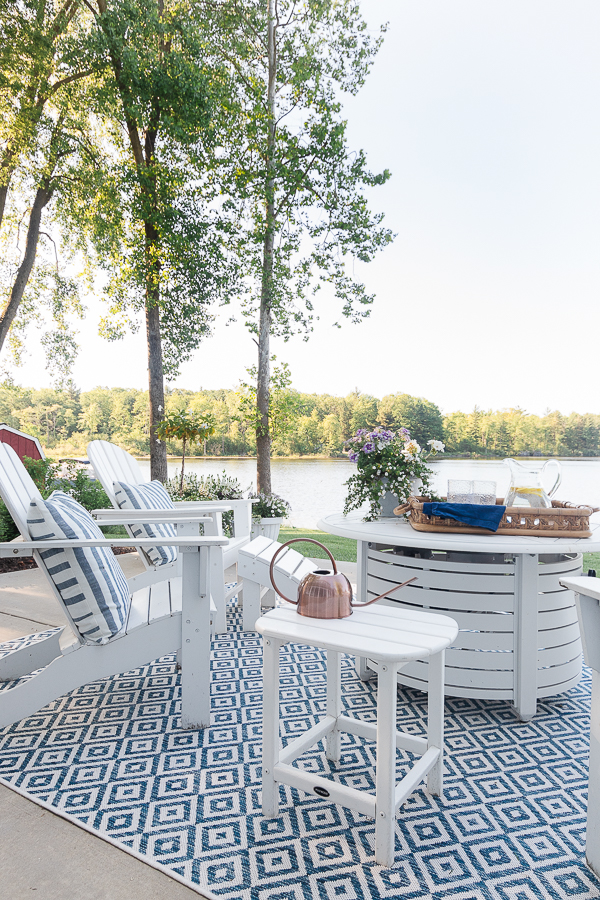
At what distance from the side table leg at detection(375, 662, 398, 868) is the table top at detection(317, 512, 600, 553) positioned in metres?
0.80

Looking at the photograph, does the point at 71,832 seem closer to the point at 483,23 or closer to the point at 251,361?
the point at 251,361

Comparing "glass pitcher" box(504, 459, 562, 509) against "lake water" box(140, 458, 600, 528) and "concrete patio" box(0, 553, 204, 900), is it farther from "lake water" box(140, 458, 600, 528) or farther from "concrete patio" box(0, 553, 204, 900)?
"lake water" box(140, 458, 600, 528)

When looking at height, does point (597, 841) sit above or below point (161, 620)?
below

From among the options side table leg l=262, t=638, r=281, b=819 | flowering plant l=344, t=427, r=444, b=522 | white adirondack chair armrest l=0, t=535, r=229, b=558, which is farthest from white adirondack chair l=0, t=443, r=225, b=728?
flowering plant l=344, t=427, r=444, b=522

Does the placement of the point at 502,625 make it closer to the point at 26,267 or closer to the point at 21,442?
the point at 21,442

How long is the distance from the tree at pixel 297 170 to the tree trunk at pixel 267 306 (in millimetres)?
12

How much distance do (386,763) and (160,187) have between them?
6465 mm

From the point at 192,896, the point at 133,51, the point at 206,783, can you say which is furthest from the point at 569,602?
the point at 133,51

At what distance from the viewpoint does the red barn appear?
7.09 m

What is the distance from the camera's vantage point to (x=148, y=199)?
6.27 metres

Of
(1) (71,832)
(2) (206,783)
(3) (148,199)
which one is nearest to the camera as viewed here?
(1) (71,832)

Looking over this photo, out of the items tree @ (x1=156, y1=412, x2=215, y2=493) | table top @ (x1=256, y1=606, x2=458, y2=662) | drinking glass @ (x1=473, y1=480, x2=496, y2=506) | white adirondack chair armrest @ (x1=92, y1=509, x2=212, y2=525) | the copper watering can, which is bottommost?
table top @ (x1=256, y1=606, x2=458, y2=662)

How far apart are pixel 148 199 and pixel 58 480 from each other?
10.9ft

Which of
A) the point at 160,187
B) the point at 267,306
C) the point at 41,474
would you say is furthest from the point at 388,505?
the point at 160,187
